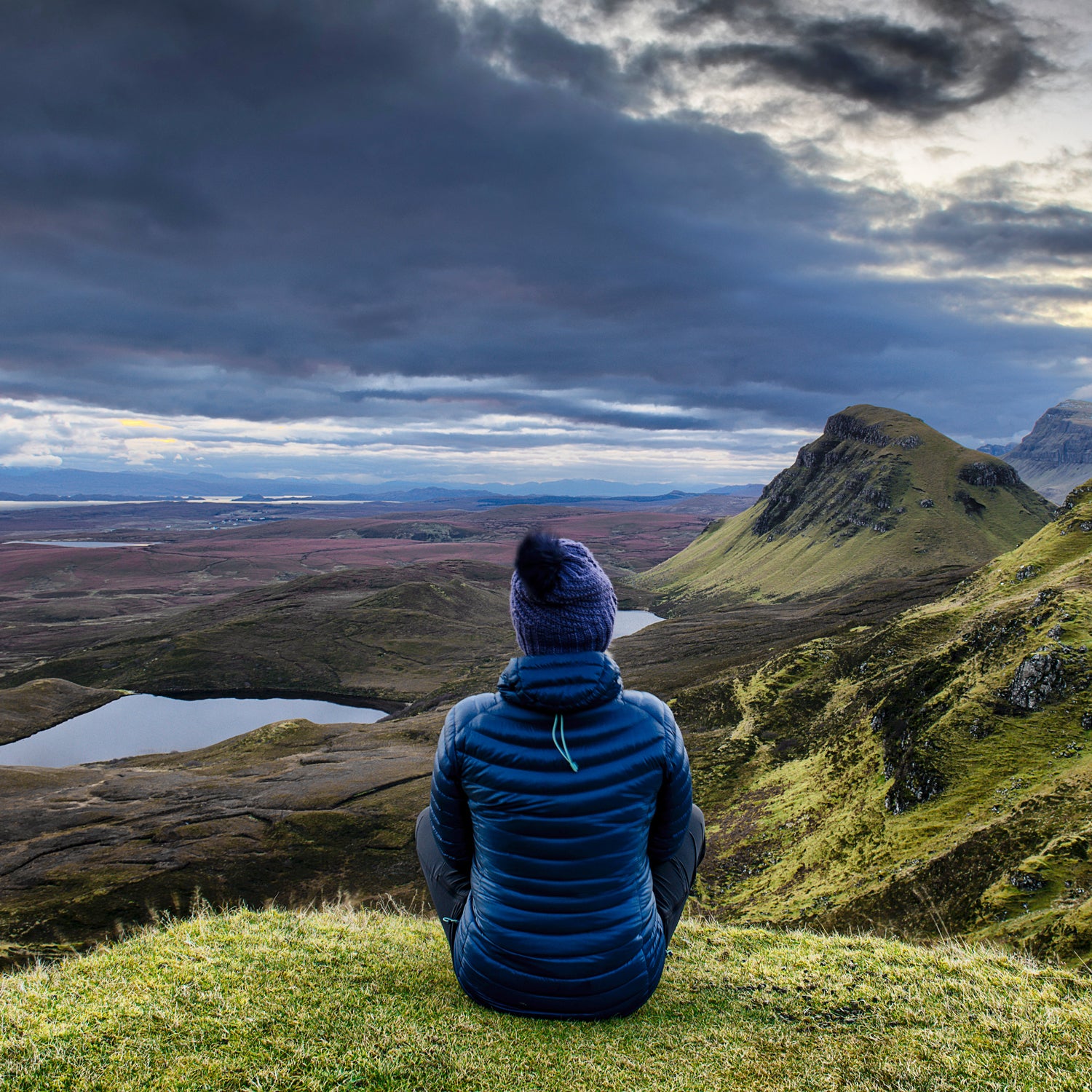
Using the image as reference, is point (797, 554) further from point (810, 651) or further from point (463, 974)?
point (463, 974)

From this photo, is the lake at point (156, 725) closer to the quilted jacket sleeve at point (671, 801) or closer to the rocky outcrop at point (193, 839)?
the rocky outcrop at point (193, 839)

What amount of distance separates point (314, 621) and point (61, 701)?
189 ft

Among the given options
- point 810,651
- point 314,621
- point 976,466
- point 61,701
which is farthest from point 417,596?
point 976,466

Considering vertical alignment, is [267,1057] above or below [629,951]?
below

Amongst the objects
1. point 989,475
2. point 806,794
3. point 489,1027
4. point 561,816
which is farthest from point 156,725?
point 989,475

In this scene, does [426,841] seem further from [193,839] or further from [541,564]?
[193,839]

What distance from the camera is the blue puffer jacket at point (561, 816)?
5977 mm

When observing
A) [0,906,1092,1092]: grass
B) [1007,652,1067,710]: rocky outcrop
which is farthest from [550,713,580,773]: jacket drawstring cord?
[1007,652,1067,710]: rocky outcrop

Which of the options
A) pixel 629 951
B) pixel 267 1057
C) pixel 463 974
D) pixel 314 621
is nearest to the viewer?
pixel 267 1057

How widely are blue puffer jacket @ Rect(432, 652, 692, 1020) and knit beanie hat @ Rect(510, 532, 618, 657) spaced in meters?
0.18

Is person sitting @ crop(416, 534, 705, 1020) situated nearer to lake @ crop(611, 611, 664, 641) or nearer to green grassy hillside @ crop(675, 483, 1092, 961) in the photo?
green grassy hillside @ crop(675, 483, 1092, 961)

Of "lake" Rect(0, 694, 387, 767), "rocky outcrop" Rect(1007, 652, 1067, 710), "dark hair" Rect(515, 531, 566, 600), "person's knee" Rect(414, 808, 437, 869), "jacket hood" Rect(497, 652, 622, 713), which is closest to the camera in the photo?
"jacket hood" Rect(497, 652, 622, 713)

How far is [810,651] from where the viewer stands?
168ft

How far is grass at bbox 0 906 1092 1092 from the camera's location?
5.63 meters
